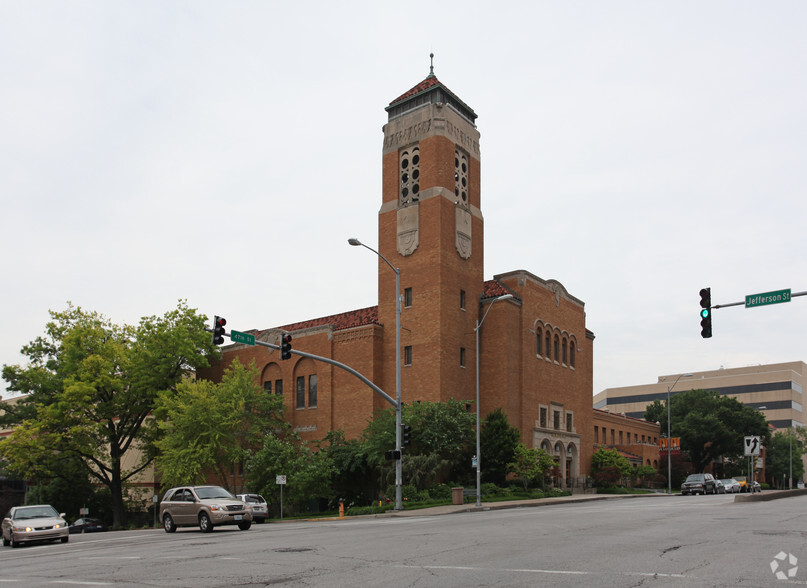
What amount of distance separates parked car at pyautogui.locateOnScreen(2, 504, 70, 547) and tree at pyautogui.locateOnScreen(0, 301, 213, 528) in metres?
22.1

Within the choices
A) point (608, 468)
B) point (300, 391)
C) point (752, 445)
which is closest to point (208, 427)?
point (300, 391)

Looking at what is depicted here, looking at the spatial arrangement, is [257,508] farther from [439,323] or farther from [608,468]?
[608,468]

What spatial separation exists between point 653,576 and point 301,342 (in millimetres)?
45879

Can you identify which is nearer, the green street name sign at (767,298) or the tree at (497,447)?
the green street name sign at (767,298)

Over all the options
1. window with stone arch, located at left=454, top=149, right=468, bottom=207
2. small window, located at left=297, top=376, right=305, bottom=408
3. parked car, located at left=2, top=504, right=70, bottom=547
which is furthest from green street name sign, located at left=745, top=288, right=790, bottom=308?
small window, located at left=297, top=376, right=305, bottom=408

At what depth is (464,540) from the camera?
16438mm

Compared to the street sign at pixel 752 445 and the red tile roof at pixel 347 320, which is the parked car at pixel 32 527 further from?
the street sign at pixel 752 445

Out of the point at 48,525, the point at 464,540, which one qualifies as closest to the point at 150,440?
the point at 48,525

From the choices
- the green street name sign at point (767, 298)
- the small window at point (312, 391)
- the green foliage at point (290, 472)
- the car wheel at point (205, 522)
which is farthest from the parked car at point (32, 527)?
the small window at point (312, 391)

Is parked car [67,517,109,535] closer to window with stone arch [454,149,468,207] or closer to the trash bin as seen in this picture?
the trash bin

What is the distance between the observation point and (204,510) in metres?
24.0

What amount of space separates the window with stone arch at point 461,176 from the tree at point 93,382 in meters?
20.7

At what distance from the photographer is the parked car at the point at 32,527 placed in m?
26.0

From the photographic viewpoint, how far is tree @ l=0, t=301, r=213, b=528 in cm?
4909
